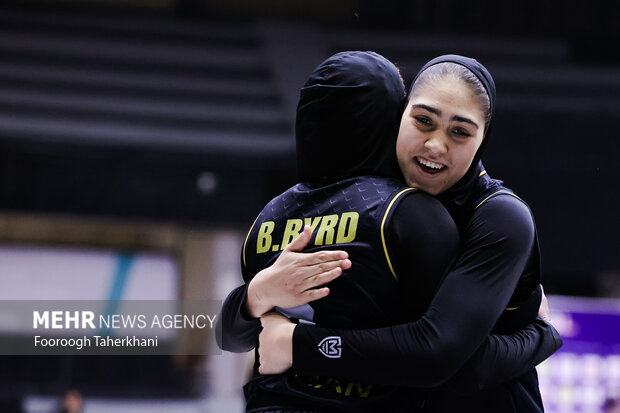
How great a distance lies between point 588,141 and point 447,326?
874 cm

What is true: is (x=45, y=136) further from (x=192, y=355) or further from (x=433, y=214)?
(x=433, y=214)

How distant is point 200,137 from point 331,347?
8879 millimetres

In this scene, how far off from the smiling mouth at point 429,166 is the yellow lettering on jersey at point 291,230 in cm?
29

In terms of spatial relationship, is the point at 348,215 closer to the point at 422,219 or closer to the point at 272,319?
the point at 422,219

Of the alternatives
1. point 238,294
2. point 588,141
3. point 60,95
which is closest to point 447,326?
point 238,294

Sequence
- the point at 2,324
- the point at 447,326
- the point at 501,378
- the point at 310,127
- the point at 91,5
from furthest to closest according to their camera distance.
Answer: the point at 91,5 < the point at 2,324 < the point at 310,127 < the point at 501,378 < the point at 447,326

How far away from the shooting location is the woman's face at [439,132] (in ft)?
5.76

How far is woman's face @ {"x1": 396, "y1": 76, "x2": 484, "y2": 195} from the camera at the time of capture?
5.76 feet

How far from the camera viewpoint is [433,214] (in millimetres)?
1669

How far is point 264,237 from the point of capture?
1.88m

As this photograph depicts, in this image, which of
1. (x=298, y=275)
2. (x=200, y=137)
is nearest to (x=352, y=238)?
(x=298, y=275)

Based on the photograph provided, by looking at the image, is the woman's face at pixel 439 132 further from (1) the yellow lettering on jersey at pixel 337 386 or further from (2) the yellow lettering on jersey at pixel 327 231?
(1) the yellow lettering on jersey at pixel 337 386

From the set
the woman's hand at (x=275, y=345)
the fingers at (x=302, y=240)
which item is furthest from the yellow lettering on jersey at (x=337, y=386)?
the fingers at (x=302, y=240)

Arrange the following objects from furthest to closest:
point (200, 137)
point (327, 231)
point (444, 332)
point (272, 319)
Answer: point (200, 137)
point (272, 319)
point (327, 231)
point (444, 332)
